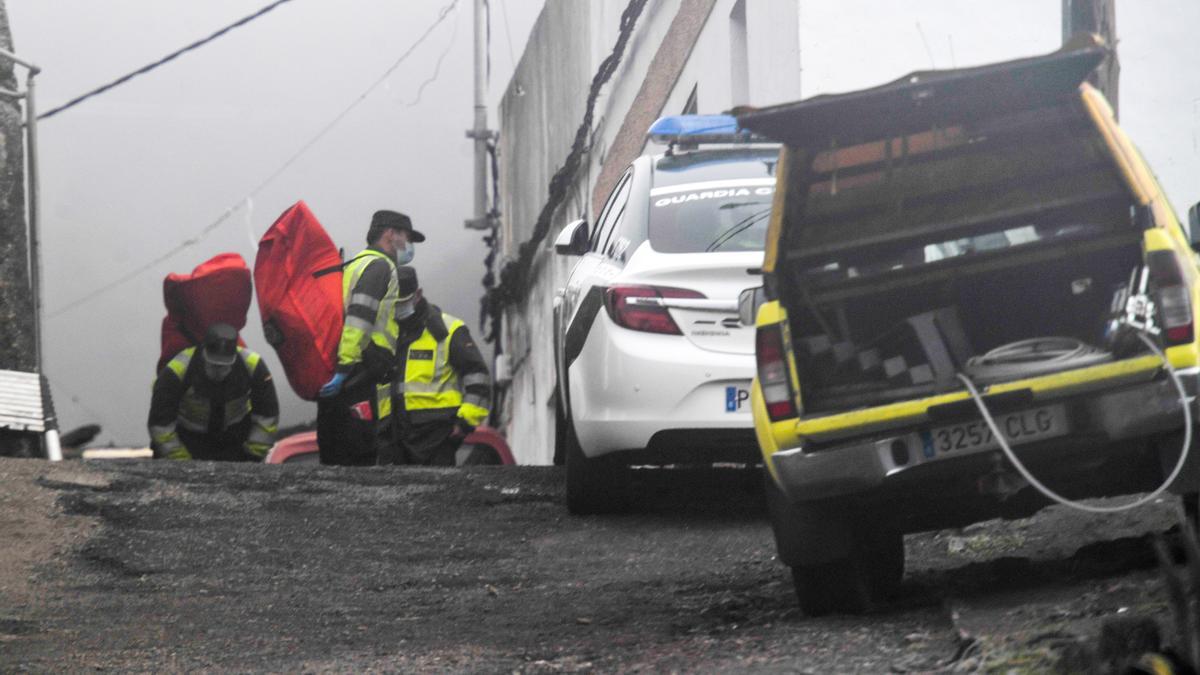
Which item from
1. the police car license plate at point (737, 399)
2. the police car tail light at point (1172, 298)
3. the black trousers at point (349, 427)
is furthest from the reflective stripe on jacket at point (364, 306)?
the police car tail light at point (1172, 298)

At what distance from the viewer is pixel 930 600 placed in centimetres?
704

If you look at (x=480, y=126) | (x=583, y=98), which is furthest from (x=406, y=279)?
(x=480, y=126)

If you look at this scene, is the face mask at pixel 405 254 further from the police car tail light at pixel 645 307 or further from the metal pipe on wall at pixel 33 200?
the police car tail light at pixel 645 307

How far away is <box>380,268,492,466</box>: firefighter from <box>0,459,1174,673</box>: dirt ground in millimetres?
1655

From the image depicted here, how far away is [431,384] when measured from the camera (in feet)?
43.7

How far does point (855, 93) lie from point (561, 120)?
64.8 ft

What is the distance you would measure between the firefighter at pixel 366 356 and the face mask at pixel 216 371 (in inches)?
26.6

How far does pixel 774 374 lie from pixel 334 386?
635 cm

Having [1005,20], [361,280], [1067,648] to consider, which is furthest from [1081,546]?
[1005,20]

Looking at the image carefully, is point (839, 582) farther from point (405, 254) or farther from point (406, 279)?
point (405, 254)

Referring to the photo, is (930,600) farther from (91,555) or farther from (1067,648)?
(91,555)

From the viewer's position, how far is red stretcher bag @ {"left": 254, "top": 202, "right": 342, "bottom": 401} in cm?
1280

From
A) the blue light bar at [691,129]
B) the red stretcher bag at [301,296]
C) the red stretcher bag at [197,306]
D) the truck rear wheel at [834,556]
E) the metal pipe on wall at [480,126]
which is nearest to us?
the truck rear wheel at [834,556]

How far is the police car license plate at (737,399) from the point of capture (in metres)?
8.63
